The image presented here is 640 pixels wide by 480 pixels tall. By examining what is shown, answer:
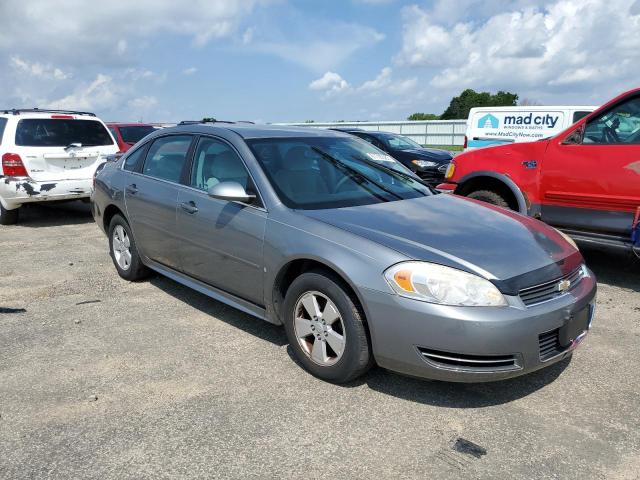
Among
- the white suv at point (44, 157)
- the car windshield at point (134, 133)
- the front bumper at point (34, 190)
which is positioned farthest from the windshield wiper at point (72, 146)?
the car windshield at point (134, 133)

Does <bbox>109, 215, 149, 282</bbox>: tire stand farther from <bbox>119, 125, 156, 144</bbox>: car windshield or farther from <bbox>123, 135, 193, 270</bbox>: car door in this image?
<bbox>119, 125, 156, 144</bbox>: car windshield

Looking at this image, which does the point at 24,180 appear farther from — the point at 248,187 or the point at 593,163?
A: the point at 593,163

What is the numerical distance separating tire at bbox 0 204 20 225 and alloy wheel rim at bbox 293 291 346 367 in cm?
719

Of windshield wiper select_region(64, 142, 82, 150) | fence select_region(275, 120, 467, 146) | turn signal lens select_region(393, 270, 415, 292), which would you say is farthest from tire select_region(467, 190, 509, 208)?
fence select_region(275, 120, 467, 146)

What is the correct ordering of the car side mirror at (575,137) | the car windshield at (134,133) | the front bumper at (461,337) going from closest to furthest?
the front bumper at (461,337) → the car side mirror at (575,137) → the car windshield at (134,133)

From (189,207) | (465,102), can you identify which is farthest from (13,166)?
(465,102)

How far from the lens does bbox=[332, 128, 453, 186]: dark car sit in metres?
11.1

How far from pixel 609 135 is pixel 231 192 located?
391 centimetres

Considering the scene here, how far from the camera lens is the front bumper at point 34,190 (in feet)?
27.4

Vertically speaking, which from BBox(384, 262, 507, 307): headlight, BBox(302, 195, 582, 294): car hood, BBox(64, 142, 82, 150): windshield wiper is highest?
BBox(64, 142, 82, 150): windshield wiper

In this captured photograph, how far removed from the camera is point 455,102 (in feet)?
209

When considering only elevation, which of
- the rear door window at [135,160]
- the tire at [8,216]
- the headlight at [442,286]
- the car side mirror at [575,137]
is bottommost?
the tire at [8,216]

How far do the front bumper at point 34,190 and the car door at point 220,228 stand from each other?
5053 millimetres

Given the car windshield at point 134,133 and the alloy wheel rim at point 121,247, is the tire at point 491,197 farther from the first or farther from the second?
the car windshield at point 134,133
